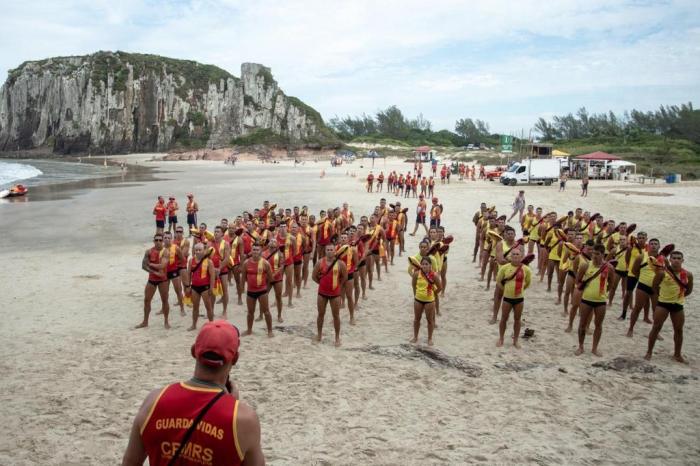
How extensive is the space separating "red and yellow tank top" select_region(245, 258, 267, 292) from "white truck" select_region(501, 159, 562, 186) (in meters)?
35.0

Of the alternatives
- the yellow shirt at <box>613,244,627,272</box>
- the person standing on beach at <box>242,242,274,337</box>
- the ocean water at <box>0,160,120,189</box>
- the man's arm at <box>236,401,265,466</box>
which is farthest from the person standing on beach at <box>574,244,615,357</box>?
the ocean water at <box>0,160,120,189</box>

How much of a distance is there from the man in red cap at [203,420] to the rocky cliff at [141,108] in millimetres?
109711

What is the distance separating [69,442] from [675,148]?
254 ft

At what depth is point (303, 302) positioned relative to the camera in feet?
39.5

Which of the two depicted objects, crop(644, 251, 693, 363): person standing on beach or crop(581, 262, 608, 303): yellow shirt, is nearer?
crop(644, 251, 693, 363): person standing on beach

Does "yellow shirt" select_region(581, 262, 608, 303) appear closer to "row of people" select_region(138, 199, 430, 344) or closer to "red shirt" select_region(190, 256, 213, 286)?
"row of people" select_region(138, 199, 430, 344)

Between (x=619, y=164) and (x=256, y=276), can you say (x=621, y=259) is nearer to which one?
(x=256, y=276)

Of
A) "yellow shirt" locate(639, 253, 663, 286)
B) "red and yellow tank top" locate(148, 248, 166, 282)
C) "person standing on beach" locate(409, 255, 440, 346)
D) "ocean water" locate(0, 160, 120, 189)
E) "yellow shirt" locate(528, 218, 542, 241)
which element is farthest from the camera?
"ocean water" locate(0, 160, 120, 189)

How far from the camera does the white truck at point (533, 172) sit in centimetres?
4094

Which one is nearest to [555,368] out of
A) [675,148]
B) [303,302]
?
[303,302]

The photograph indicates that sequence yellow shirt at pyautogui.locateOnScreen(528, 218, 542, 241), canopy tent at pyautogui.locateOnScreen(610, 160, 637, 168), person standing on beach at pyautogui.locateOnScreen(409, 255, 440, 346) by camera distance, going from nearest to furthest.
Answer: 1. person standing on beach at pyautogui.locateOnScreen(409, 255, 440, 346)
2. yellow shirt at pyautogui.locateOnScreen(528, 218, 542, 241)
3. canopy tent at pyautogui.locateOnScreen(610, 160, 637, 168)

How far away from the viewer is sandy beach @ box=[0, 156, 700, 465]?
233 inches

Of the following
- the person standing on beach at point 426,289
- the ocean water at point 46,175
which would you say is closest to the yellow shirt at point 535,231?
the person standing on beach at point 426,289

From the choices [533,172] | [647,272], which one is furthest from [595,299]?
[533,172]
